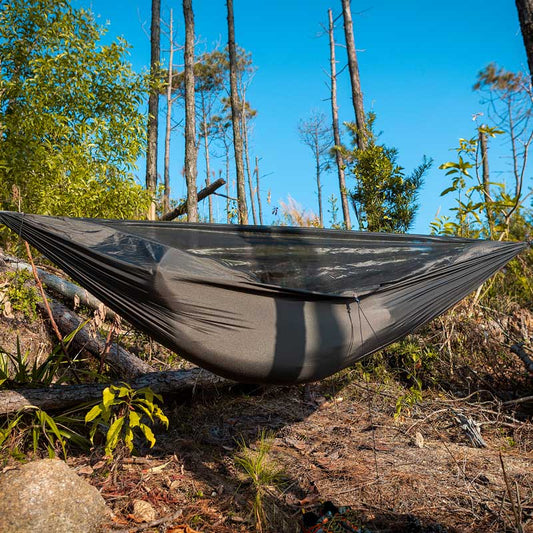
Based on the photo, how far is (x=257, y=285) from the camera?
5.05 ft

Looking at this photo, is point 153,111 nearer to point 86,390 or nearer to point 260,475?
point 86,390

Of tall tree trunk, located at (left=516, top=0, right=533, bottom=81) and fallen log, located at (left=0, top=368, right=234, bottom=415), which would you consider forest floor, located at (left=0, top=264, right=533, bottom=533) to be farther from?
tall tree trunk, located at (left=516, top=0, right=533, bottom=81)

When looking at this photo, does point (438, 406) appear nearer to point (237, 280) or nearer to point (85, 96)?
point (237, 280)

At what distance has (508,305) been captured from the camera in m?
3.05

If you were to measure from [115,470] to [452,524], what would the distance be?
3.98 feet

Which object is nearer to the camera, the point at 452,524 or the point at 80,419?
the point at 452,524

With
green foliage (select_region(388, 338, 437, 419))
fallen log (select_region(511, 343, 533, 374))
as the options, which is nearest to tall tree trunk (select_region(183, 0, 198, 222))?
green foliage (select_region(388, 338, 437, 419))

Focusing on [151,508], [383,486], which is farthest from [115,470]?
[383,486]

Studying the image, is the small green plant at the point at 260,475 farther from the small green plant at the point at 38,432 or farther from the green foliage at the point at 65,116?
the green foliage at the point at 65,116

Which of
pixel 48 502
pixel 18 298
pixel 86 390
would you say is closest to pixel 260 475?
pixel 48 502

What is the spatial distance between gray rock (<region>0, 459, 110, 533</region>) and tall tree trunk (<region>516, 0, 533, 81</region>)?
2.72 meters

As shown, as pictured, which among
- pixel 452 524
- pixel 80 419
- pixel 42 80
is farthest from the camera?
pixel 42 80

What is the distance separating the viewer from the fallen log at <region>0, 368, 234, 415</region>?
1.87 m

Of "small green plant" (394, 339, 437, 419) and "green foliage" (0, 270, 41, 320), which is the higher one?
"green foliage" (0, 270, 41, 320)
